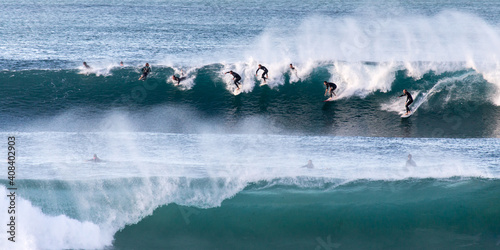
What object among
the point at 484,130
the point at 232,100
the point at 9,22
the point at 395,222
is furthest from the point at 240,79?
the point at 9,22

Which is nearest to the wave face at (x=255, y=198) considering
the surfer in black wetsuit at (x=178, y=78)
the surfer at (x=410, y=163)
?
the surfer at (x=410, y=163)

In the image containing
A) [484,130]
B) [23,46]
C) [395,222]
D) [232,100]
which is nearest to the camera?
[395,222]

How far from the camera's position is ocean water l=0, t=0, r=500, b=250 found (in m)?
11.4

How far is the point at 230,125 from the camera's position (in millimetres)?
18500

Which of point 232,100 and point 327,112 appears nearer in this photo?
point 327,112

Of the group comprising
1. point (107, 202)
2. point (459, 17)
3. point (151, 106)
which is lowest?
point (107, 202)

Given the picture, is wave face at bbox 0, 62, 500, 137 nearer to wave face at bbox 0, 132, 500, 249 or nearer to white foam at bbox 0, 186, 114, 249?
wave face at bbox 0, 132, 500, 249

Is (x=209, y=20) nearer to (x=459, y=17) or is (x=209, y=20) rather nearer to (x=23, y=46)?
(x=23, y=46)

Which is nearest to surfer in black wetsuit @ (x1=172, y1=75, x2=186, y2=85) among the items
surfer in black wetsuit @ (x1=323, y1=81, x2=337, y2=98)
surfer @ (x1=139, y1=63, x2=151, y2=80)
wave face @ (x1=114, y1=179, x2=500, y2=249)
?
surfer @ (x1=139, y1=63, x2=151, y2=80)

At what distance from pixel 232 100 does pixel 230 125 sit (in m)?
2.73

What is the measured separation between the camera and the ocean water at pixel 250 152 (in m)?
11.4

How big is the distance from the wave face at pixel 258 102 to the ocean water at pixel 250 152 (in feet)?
0.31

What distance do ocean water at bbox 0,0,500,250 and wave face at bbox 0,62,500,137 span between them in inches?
3.7

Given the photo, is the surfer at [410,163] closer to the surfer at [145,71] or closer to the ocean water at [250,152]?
the ocean water at [250,152]
